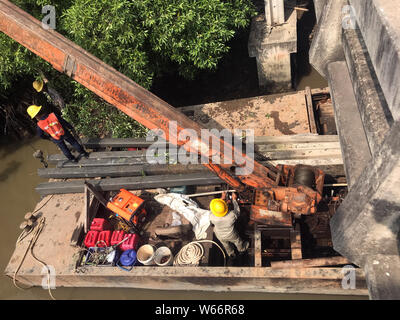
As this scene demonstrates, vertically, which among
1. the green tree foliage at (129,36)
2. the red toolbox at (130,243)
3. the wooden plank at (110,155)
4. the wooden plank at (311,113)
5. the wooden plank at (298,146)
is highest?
the green tree foliage at (129,36)

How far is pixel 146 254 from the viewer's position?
6.10 m

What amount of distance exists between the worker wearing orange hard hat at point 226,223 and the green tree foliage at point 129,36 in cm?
372

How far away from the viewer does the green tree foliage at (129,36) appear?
22.4 ft

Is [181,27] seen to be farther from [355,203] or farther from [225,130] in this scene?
[355,203]

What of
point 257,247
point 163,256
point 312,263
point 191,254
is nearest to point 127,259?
point 163,256

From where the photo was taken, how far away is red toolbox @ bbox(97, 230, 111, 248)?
626cm

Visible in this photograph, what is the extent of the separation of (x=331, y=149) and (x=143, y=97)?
3.79 metres

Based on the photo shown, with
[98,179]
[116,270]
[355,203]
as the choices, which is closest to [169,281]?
[116,270]

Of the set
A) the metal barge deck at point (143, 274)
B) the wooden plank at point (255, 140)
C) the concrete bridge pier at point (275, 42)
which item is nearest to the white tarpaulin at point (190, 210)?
the metal barge deck at point (143, 274)

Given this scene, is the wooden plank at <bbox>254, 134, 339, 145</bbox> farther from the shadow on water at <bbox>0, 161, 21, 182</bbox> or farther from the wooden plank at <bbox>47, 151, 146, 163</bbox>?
the shadow on water at <bbox>0, 161, 21, 182</bbox>

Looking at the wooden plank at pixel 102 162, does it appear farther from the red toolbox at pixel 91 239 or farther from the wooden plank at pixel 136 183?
the red toolbox at pixel 91 239

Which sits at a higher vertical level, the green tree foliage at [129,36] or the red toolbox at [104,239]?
the green tree foliage at [129,36]

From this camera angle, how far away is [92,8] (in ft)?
22.0

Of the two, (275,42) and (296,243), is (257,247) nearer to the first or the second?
(296,243)
